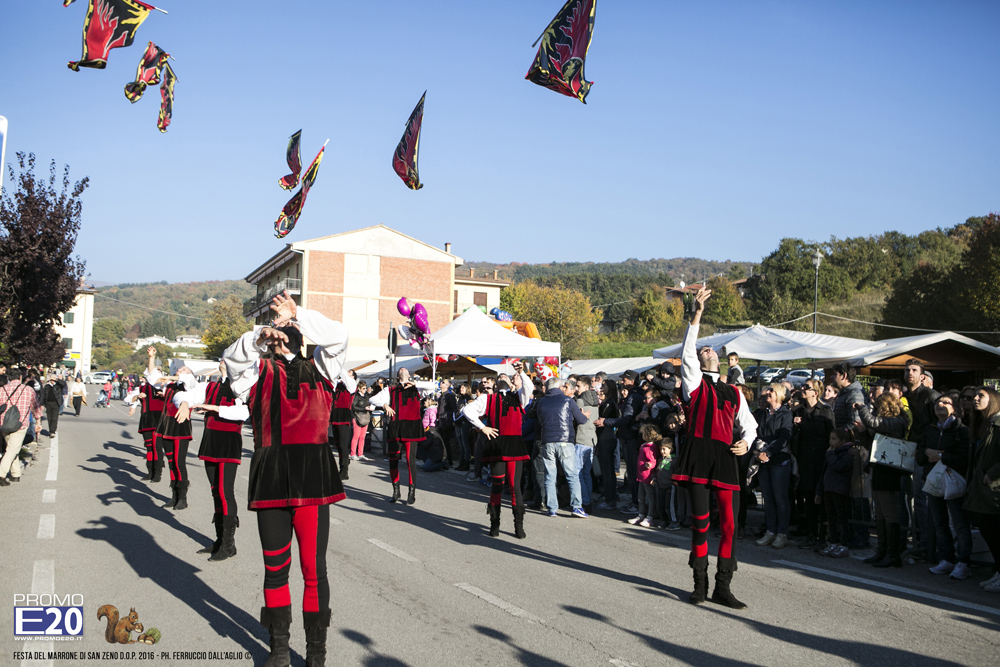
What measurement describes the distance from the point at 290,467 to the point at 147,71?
13.0 m

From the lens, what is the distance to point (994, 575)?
6855 millimetres

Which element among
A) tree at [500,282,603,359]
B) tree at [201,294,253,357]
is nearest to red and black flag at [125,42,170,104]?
tree at [500,282,603,359]

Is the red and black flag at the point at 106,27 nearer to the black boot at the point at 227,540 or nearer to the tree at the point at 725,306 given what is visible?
the black boot at the point at 227,540

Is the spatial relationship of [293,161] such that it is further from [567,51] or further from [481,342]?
[567,51]

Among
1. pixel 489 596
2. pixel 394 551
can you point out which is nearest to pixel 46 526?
pixel 394 551

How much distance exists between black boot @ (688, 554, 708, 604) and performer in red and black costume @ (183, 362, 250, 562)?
4.46 m

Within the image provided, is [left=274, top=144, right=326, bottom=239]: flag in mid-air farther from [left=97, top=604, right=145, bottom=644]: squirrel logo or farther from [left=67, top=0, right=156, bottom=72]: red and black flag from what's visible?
[left=97, top=604, right=145, bottom=644]: squirrel logo

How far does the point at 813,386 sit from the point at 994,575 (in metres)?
2.98

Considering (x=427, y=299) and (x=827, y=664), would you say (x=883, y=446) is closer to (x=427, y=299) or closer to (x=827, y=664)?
(x=827, y=664)

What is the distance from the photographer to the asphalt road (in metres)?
4.78

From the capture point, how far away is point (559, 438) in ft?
33.3

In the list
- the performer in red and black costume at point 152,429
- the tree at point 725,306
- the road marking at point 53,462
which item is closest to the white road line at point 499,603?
the performer in red and black costume at point 152,429

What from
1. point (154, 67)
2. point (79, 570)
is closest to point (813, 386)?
point (79, 570)

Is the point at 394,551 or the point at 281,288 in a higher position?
the point at 281,288
